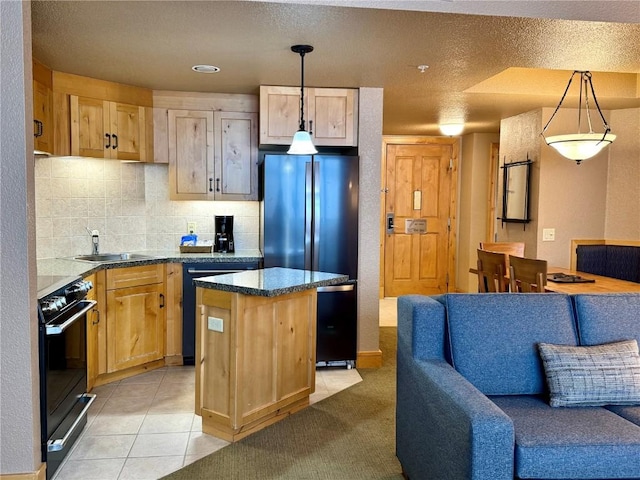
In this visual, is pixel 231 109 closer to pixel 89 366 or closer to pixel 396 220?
pixel 89 366

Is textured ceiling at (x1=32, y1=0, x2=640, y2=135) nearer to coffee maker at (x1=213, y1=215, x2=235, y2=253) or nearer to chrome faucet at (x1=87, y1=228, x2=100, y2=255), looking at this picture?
coffee maker at (x1=213, y1=215, x2=235, y2=253)

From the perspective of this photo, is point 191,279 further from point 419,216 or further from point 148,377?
point 419,216

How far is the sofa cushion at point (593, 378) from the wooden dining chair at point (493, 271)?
160 centimetres

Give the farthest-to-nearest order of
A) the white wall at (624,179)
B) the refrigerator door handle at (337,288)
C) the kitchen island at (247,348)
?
the white wall at (624,179), the refrigerator door handle at (337,288), the kitchen island at (247,348)

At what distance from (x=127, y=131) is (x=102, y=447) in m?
2.45

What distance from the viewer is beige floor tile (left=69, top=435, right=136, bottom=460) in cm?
271

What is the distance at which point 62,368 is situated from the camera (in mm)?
2652

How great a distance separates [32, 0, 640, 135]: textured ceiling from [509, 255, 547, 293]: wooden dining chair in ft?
4.35

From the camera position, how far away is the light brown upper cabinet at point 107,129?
386 centimetres

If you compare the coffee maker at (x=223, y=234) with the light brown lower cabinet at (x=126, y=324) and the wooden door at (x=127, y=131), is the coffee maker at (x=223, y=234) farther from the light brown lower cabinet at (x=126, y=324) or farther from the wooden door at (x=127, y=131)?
the wooden door at (x=127, y=131)

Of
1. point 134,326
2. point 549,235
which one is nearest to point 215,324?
point 134,326

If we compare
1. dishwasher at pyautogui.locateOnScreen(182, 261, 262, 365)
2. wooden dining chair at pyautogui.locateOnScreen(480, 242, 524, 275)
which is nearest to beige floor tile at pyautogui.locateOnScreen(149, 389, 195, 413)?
dishwasher at pyautogui.locateOnScreen(182, 261, 262, 365)

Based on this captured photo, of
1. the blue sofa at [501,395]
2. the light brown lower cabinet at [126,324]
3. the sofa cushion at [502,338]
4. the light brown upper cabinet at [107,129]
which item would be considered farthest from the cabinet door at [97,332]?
the sofa cushion at [502,338]

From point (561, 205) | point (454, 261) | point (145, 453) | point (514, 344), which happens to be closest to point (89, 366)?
point (145, 453)
